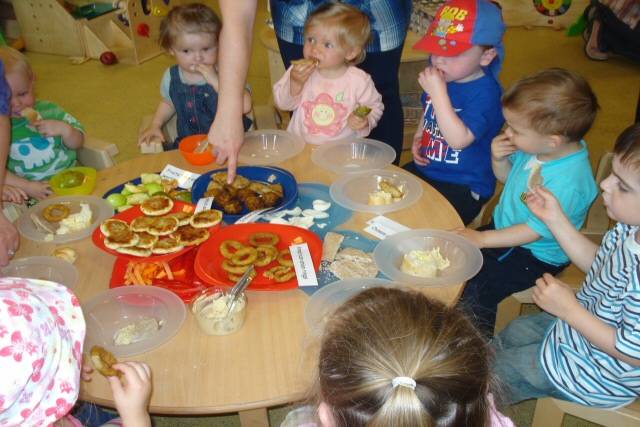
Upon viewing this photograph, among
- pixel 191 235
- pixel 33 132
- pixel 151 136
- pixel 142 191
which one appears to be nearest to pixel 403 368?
pixel 191 235

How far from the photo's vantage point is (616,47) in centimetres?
427

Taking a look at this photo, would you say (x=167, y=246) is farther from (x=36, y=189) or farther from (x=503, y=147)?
(x=503, y=147)

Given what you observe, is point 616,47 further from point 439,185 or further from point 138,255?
point 138,255

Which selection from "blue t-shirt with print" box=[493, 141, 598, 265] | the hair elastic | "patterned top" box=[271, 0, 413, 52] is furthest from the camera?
"patterned top" box=[271, 0, 413, 52]

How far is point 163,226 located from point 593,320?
101 cm

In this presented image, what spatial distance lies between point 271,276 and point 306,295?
3.6 inches

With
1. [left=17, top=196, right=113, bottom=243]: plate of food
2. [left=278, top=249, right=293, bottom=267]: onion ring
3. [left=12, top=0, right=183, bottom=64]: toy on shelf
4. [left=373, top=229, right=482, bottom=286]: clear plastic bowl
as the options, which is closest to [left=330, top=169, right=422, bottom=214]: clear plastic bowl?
[left=373, top=229, right=482, bottom=286]: clear plastic bowl

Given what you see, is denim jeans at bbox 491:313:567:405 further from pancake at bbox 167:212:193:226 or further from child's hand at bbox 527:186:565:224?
pancake at bbox 167:212:193:226

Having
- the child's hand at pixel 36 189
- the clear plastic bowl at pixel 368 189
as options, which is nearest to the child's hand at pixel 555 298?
the clear plastic bowl at pixel 368 189

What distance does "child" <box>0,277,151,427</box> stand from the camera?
79 cm

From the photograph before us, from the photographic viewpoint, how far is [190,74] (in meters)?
2.38

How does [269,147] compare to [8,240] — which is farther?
[269,147]

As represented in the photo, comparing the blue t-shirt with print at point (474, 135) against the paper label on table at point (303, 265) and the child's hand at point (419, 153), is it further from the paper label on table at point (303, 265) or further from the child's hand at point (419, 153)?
the paper label on table at point (303, 265)

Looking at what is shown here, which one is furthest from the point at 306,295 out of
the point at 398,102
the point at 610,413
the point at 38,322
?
the point at 398,102
